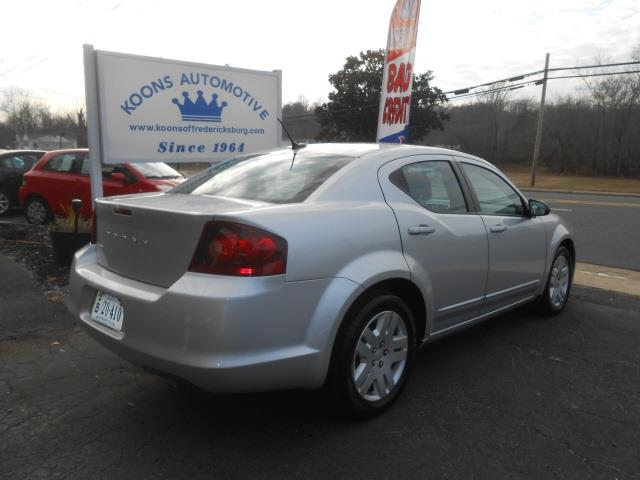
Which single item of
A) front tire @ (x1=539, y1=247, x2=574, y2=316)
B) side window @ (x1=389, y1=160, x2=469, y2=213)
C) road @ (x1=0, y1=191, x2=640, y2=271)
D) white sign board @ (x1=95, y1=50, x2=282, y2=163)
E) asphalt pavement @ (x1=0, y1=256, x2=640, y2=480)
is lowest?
road @ (x1=0, y1=191, x2=640, y2=271)

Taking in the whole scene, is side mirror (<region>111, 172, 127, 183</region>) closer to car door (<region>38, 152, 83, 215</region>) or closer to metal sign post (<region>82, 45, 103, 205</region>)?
car door (<region>38, 152, 83, 215</region>)

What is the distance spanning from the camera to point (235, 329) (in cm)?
230

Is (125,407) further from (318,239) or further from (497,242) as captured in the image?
(497,242)

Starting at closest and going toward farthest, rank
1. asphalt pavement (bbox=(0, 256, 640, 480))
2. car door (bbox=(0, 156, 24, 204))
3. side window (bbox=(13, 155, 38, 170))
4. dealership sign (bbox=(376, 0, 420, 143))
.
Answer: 1. asphalt pavement (bbox=(0, 256, 640, 480))
2. dealership sign (bbox=(376, 0, 420, 143))
3. car door (bbox=(0, 156, 24, 204))
4. side window (bbox=(13, 155, 38, 170))

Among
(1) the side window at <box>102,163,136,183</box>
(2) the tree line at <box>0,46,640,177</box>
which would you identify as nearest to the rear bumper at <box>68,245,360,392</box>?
(1) the side window at <box>102,163,136,183</box>

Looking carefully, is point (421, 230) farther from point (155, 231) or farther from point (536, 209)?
point (536, 209)

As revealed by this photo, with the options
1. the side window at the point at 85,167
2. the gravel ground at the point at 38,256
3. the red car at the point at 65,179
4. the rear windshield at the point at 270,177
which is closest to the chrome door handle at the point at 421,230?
the rear windshield at the point at 270,177

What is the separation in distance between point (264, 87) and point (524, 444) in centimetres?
605

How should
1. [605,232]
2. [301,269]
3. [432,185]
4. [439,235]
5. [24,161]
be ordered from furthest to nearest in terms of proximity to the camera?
[24,161]
[605,232]
[432,185]
[439,235]
[301,269]

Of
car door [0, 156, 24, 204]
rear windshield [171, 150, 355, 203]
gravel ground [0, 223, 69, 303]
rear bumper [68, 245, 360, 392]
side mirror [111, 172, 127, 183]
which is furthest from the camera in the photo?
car door [0, 156, 24, 204]

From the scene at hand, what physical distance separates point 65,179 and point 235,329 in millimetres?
8515

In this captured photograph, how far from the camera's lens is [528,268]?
14.0 ft

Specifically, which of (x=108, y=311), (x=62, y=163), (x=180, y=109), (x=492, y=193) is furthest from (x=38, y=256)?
(x=492, y=193)

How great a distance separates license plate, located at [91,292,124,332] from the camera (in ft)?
8.87
